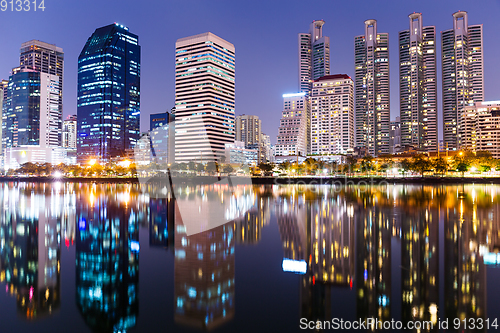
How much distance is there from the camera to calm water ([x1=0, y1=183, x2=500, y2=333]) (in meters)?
8.02

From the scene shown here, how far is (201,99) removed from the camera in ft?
561

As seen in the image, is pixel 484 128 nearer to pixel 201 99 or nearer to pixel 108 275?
pixel 201 99

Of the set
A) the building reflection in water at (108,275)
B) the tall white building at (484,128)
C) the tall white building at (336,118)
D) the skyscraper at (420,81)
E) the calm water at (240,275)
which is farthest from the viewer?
the tall white building at (336,118)

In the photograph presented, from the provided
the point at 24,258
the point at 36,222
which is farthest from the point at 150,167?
the point at 24,258

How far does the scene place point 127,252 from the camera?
14383mm

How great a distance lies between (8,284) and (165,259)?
520 centimetres

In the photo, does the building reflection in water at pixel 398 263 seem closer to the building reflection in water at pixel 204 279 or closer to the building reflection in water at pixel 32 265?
the building reflection in water at pixel 204 279

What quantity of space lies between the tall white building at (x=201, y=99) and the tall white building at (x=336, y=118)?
5951 centimetres

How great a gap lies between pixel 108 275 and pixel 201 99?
6530 inches

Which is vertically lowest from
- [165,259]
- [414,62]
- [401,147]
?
[165,259]

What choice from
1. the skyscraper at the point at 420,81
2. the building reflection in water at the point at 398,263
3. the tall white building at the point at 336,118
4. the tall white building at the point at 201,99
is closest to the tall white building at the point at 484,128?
the skyscraper at the point at 420,81

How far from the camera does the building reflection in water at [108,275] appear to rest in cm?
812

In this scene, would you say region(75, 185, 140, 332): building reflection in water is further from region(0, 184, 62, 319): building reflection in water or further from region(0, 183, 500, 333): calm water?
region(0, 184, 62, 319): building reflection in water

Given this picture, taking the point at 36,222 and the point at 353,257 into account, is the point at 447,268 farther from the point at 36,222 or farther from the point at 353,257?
the point at 36,222
